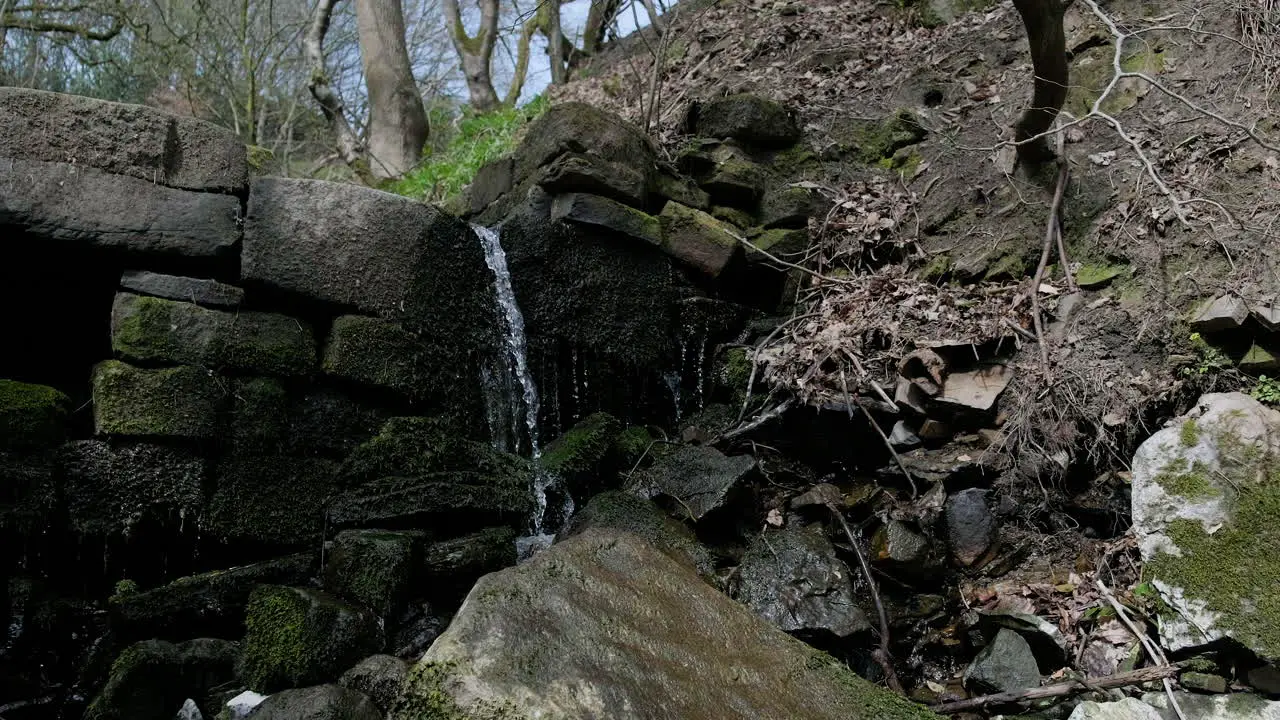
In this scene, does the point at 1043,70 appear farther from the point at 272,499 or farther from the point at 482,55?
the point at 482,55

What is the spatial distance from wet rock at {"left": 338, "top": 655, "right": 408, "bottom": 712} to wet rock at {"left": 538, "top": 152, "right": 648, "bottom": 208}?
3834 millimetres

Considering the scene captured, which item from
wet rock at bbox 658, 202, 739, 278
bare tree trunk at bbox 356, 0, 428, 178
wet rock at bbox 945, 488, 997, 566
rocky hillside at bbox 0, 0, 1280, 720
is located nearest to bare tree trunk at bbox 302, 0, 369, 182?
bare tree trunk at bbox 356, 0, 428, 178

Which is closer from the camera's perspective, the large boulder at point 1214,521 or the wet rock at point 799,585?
the large boulder at point 1214,521

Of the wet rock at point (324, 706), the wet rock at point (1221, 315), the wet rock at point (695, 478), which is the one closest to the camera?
the wet rock at point (324, 706)

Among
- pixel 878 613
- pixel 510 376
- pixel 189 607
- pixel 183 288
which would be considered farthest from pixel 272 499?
pixel 878 613

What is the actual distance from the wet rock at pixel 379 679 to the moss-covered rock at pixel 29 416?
2423 mm

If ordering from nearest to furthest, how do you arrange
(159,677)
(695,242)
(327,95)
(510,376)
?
1. (159,677)
2. (510,376)
3. (695,242)
4. (327,95)

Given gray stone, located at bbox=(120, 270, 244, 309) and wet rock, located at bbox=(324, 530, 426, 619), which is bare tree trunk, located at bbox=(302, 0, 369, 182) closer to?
gray stone, located at bbox=(120, 270, 244, 309)

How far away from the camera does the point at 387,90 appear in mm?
10133

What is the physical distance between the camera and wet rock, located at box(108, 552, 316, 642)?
4203mm

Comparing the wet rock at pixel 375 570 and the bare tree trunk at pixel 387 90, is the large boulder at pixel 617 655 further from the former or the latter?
the bare tree trunk at pixel 387 90

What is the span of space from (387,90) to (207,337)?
6.24 m

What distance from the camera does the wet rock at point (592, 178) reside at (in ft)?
19.9

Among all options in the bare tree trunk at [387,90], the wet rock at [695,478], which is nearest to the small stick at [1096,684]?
the wet rock at [695,478]
